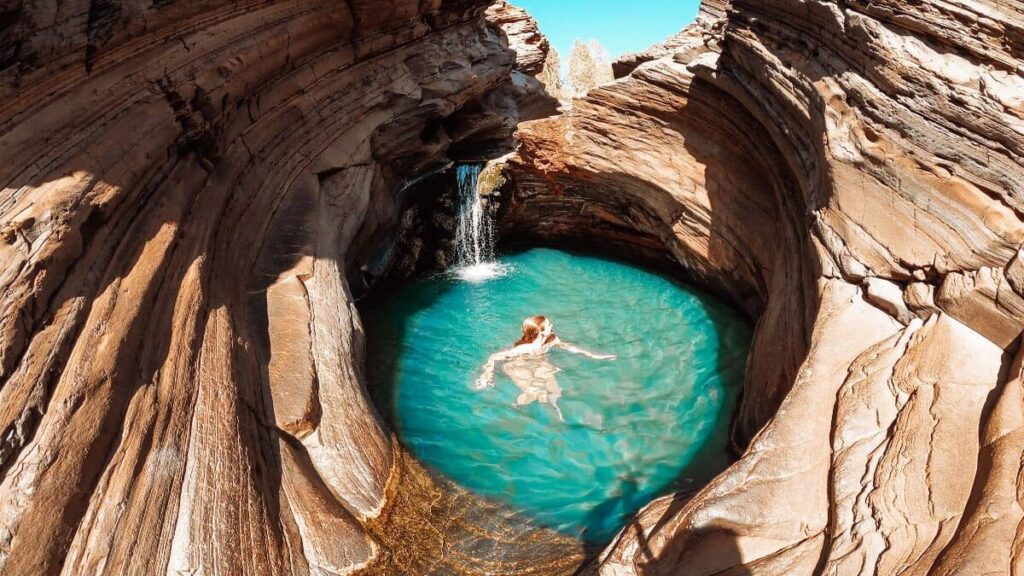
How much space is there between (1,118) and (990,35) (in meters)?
9.00

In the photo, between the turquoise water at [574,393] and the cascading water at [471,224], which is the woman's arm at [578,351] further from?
the cascading water at [471,224]

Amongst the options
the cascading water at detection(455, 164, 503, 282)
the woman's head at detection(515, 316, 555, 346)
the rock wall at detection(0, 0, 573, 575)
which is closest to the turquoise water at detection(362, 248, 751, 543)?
the woman's head at detection(515, 316, 555, 346)

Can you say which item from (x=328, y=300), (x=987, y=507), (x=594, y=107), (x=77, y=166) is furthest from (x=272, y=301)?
(x=594, y=107)

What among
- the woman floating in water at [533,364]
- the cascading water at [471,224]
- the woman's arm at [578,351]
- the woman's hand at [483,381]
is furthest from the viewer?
the cascading water at [471,224]

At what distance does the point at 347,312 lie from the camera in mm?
7785

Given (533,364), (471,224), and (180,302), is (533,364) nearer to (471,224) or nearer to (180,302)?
(180,302)

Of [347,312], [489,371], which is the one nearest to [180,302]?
[347,312]

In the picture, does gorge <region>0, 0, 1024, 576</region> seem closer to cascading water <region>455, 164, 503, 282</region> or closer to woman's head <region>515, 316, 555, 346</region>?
woman's head <region>515, 316, 555, 346</region>

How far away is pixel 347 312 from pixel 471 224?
21.1 feet

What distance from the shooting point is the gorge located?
3912 millimetres

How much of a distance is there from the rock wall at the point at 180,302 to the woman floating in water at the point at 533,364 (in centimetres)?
215

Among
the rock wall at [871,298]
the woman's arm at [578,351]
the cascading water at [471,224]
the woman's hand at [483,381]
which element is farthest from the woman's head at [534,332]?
the cascading water at [471,224]

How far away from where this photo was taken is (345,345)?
23.4 feet

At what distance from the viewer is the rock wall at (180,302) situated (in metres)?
3.96
